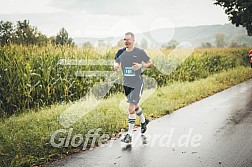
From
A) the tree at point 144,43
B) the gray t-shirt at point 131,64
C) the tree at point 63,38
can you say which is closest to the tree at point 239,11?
the tree at point 144,43

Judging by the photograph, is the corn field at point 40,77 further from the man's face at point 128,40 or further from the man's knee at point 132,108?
the man's face at point 128,40

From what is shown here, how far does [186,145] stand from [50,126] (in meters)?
2.79

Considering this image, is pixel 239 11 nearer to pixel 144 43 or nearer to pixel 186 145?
pixel 144 43

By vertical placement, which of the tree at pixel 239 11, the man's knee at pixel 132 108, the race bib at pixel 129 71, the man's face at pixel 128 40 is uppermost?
the tree at pixel 239 11

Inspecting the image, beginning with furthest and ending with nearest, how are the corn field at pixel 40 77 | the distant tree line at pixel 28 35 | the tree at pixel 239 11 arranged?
the tree at pixel 239 11, the distant tree line at pixel 28 35, the corn field at pixel 40 77

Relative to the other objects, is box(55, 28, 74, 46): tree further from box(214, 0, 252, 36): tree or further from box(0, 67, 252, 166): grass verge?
box(214, 0, 252, 36): tree

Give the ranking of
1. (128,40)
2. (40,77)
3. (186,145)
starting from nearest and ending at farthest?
(186,145) → (128,40) → (40,77)

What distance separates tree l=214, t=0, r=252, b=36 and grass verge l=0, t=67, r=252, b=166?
66.6 feet

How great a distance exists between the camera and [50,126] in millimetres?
6789

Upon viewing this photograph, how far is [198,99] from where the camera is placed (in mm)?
11539

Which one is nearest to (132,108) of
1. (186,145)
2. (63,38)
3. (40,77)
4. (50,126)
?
(186,145)

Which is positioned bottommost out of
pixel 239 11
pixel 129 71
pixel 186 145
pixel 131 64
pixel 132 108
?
pixel 186 145

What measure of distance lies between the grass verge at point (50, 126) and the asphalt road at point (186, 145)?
393 millimetres

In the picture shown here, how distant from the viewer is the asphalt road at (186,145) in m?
4.98
